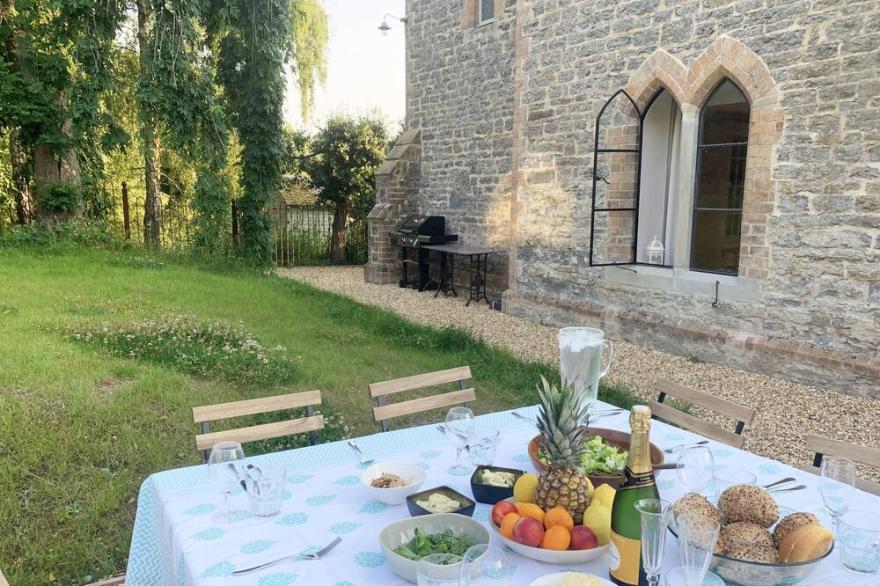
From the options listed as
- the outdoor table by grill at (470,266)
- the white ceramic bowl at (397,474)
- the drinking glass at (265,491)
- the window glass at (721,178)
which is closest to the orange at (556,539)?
the white ceramic bowl at (397,474)

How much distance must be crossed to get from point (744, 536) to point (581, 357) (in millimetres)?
747

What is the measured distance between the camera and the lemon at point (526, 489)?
1728 millimetres

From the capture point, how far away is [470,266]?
421 inches

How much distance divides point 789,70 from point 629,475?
5396 mm

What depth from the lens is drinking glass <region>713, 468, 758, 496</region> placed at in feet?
6.23

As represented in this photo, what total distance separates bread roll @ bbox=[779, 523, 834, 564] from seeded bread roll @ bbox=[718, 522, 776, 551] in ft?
0.10

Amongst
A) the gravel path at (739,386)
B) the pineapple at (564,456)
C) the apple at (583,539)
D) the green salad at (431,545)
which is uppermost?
the pineapple at (564,456)

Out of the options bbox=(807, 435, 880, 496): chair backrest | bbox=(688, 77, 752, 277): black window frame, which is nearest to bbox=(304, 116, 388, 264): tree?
bbox=(688, 77, 752, 277): black window frame

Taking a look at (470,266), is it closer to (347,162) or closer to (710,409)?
(347,162)

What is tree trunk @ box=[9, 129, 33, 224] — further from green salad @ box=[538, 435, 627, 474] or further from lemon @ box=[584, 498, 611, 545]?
lemon @ box=[584, 498, 611, 545]

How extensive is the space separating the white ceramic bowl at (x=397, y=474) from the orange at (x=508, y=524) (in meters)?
0.36

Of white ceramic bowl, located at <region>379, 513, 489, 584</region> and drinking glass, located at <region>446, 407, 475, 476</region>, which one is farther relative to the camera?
drinking glass, located at <region>446, 407, 475, 476</region>

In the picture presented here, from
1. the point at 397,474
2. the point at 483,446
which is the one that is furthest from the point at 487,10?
the point at 397,474

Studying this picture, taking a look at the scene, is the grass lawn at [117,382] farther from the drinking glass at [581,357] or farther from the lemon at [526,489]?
the drinking glass at [581,357]
